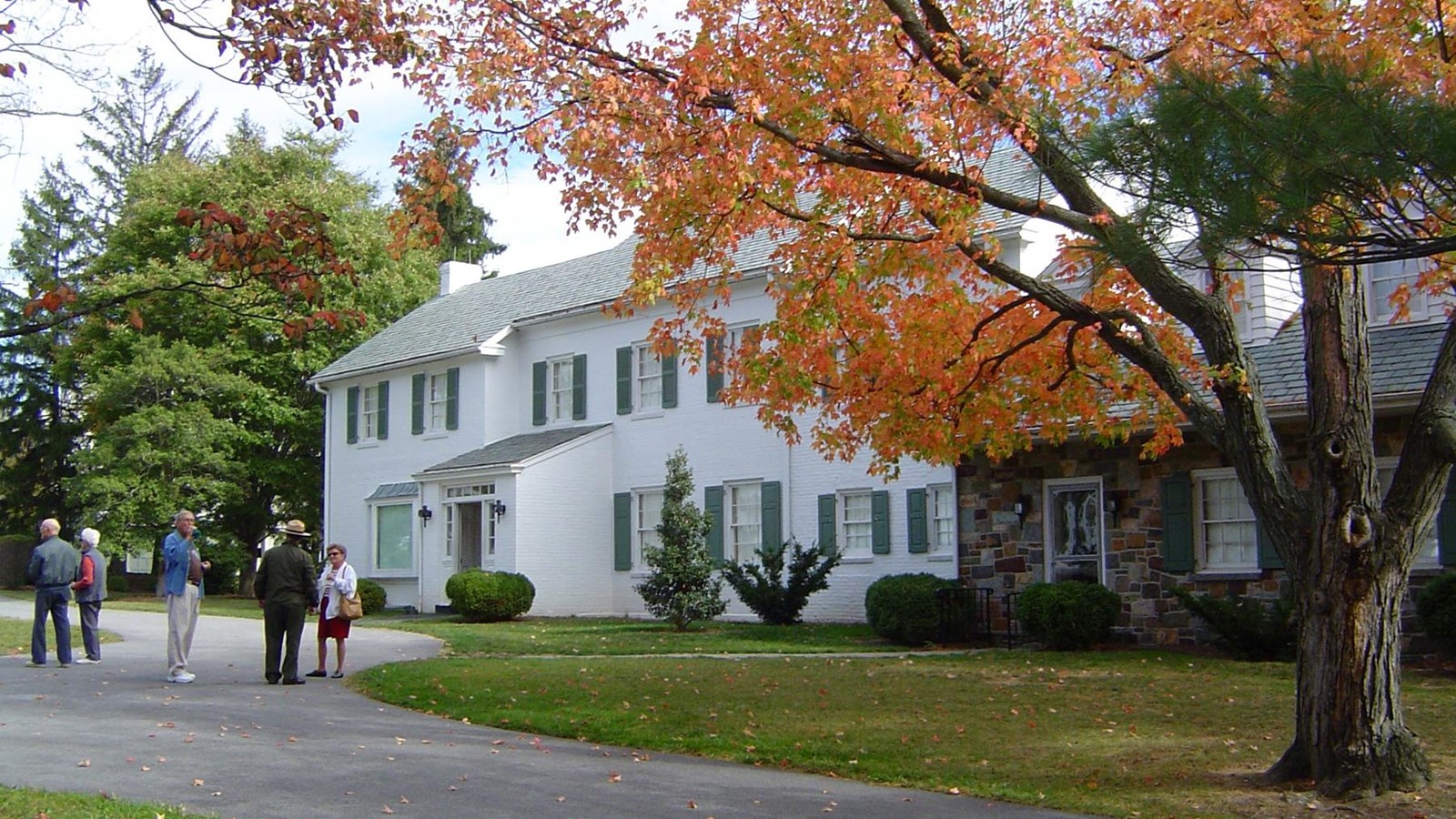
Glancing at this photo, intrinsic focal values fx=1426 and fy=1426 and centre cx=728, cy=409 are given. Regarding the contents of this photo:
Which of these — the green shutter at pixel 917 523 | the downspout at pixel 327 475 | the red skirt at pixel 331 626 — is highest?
the downspout at pixel 327 475

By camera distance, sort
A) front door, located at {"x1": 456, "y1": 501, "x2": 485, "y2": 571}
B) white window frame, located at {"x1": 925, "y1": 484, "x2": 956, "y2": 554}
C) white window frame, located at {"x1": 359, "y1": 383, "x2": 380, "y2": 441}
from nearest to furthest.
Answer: white window frame, located at {"x1": 925, "y1": 484, "x2": 956, "y2": 554}, front door, located at {"x1": 456, "y1": 501, "x2": 485, "y2": 571}, white window frame, located at {"x1": 359, "y1": 383, "x2": 380, "y2": 441}

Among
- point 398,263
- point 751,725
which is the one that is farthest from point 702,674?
point 398,263

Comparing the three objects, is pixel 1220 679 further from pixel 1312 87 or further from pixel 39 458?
pixel 39 458

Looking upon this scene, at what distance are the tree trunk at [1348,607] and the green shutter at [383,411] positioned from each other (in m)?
27.8

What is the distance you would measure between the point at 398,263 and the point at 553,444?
15445 mm

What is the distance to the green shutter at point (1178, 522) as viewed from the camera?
18.7 m

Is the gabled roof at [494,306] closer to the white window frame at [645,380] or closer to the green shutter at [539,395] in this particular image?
Answer: the green shutter at [539,395]

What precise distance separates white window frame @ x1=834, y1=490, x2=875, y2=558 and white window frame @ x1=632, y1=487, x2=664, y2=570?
4.86 metres

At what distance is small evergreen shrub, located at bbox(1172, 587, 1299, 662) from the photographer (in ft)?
54.5

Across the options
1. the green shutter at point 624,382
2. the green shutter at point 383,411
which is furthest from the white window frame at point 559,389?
the green shutter at point 383,411

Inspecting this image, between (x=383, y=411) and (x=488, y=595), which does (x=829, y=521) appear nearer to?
(x=488, y=595)

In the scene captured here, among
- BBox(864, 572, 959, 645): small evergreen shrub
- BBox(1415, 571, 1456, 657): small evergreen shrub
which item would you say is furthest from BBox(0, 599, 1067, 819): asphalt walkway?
BBox(1415, 571, 1456, 657): small evergreen shrub

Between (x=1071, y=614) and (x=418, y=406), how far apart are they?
19258mm

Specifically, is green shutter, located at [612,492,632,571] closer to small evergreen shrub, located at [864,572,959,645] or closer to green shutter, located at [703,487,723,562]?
green shutter, located at [703,487,723,562]
